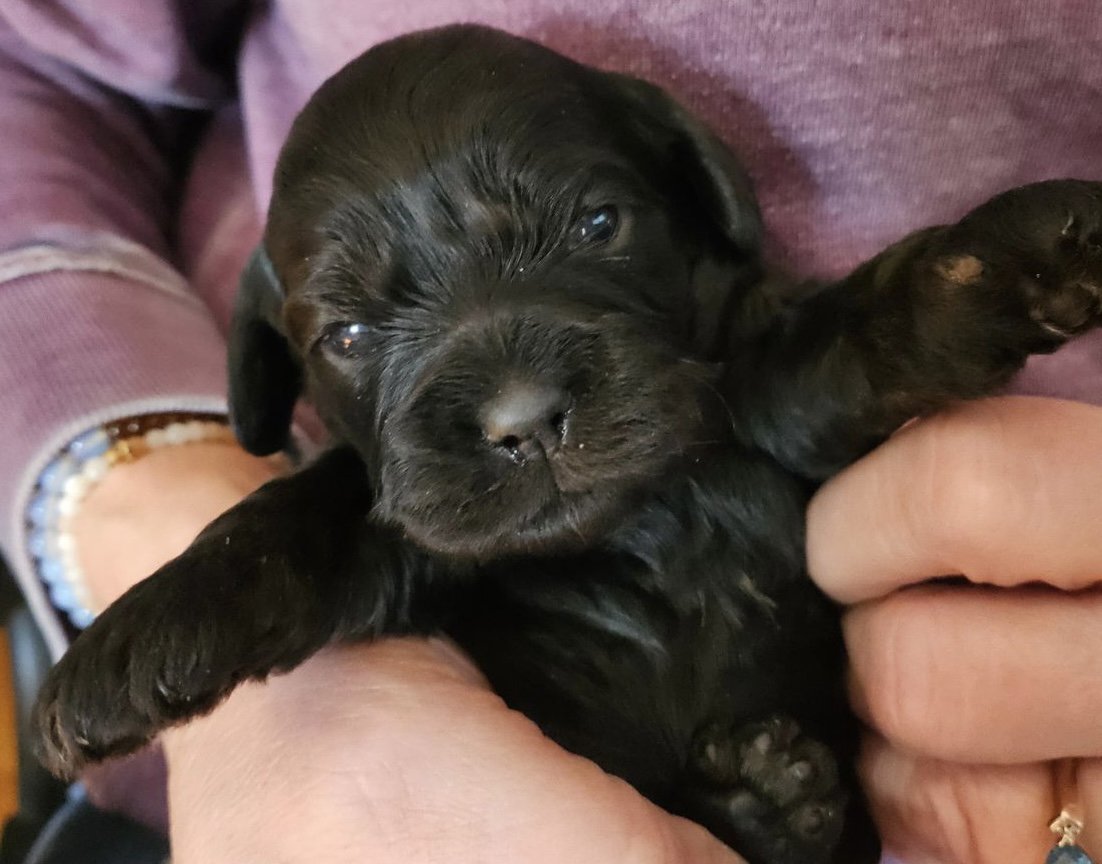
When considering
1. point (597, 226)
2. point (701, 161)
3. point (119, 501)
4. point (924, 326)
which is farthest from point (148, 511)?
point (924, 326)

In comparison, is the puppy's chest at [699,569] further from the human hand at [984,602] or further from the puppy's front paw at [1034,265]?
the puppy's front paw at [1034,265]

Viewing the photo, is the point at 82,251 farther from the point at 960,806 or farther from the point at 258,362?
the point at 960,806

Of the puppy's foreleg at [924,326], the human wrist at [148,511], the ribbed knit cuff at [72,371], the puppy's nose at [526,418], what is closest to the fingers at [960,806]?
the puppy's foreleg at [924,326]

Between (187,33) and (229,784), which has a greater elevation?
(187,33)

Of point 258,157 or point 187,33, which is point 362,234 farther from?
point 187,33

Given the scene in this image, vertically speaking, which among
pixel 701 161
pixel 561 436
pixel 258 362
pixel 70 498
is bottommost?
pixel 70 498

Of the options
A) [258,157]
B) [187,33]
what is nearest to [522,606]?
[258,157]

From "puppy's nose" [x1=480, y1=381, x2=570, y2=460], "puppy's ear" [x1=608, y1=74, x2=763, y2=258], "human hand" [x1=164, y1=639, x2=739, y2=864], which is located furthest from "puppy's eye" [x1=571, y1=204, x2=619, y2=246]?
"human hand" [x1=164, y1=639, x2=739, y2=864]

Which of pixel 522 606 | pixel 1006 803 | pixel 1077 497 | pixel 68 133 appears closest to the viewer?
pixel 1077 497
